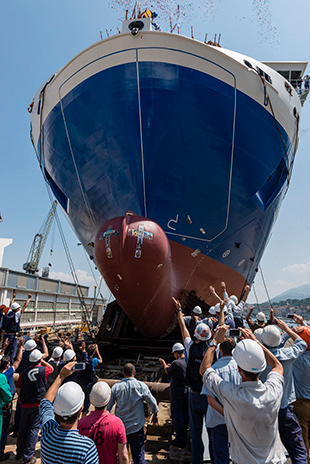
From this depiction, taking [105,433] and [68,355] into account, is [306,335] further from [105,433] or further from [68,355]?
[68,355]

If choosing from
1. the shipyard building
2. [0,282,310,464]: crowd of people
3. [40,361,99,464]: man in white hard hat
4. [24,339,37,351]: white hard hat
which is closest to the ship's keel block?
[0,282,310,464]: crowd of people

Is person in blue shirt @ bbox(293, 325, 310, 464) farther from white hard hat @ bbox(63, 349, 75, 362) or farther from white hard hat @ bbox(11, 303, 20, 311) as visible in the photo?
white hard hat @ bbox(11, 303, 20, 311)

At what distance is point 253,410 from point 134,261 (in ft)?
14.7

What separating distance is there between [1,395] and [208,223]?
6123mm

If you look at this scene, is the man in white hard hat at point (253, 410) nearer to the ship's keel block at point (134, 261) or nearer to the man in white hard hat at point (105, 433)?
the man in white hard hat at point (105, 433)

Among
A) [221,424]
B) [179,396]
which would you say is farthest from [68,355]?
[221,424]

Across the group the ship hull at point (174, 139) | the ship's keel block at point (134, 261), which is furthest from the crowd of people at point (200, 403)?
the ship hull at point (174, 139)

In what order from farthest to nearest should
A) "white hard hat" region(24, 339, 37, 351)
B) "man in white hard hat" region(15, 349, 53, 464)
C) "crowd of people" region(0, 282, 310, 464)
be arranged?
"white hard hat" region(24, 339, 37, 351), "man in white hard hat" region(15, 349, 53, 464), "crowd of people" region(0, 282, 310, 464)

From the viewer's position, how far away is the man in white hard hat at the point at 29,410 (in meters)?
3.98

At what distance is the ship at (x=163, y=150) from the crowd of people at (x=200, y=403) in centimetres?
236

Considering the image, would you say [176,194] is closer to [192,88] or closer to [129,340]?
[192,88]

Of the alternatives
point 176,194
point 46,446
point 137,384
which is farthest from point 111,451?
point 176,194

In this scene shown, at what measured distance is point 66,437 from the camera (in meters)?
1.99

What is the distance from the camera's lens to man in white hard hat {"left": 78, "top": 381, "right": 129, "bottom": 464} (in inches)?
95.9
